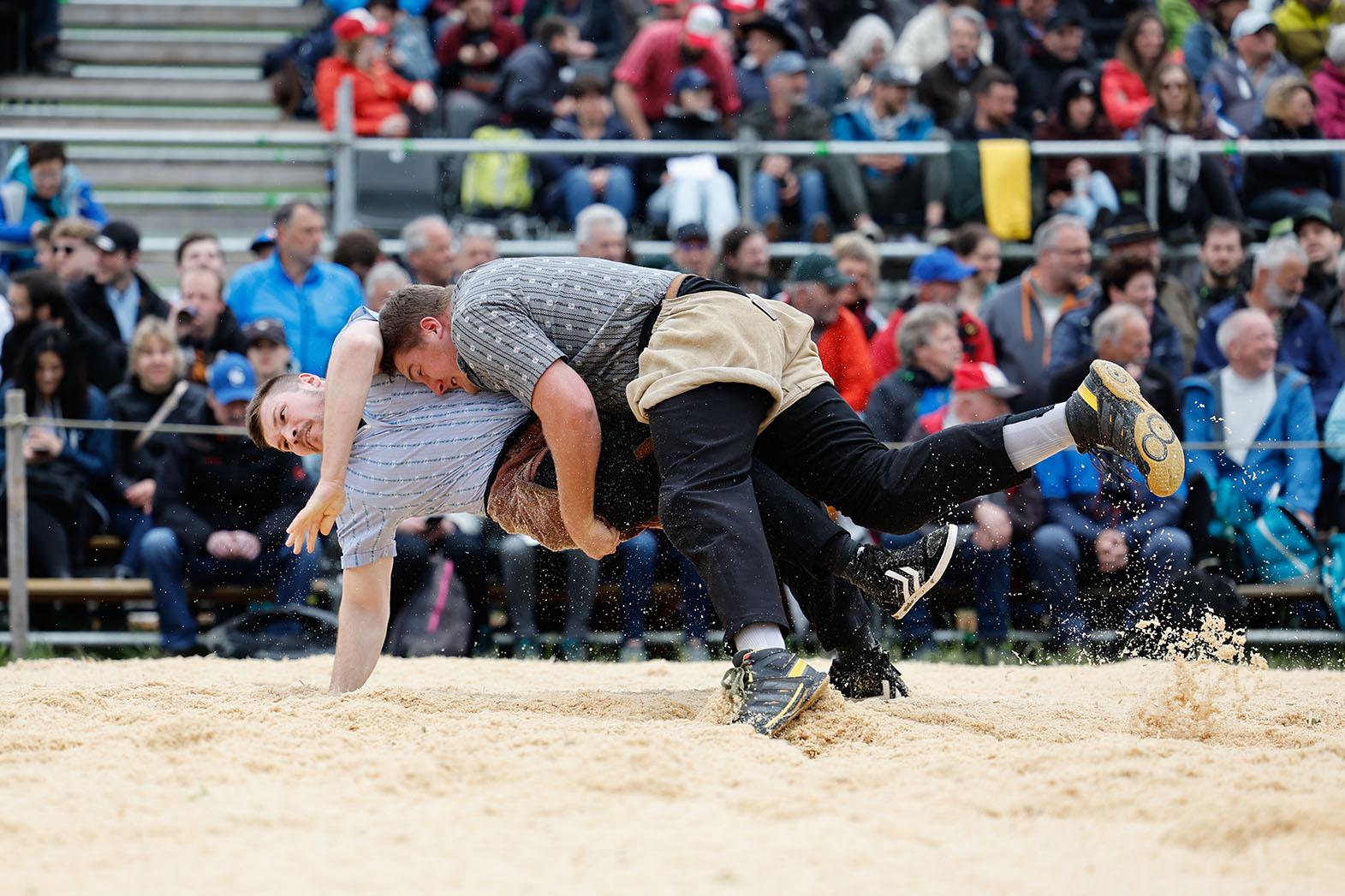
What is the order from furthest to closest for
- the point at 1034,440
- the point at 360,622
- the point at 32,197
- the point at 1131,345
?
1. the point at 32,197
2. the point at 1131,345
3. the point at 360,622
4. the point at 1034,440

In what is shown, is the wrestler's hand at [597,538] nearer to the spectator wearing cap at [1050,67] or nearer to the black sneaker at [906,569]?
the black sneaker at [906,569]

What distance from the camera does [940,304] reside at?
770cm

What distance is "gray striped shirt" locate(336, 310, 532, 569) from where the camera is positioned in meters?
4.55

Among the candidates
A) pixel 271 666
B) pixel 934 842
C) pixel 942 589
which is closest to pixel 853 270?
pixel 942 589

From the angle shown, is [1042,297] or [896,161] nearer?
[1042,297]

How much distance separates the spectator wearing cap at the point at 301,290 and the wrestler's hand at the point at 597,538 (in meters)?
3.62

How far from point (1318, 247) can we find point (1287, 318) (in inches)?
36.7

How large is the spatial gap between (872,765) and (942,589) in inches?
126

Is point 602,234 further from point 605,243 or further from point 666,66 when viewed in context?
point 666,66

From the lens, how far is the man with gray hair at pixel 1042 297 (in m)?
7.71

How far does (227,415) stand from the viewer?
23.1 feet

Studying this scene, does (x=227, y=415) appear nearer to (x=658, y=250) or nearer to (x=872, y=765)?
(x=658, y=250)

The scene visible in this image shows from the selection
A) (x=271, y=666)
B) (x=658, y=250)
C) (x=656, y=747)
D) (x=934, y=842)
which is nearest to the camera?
(x=934, y=842)

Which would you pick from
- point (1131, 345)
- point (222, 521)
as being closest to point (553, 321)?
point (222, 521)
